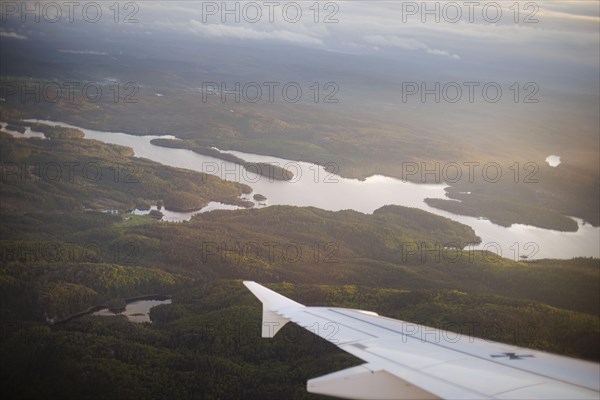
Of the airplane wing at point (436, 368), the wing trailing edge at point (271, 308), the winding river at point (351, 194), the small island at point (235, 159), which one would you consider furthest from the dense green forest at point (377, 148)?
the airplane wing at point (436, 368)

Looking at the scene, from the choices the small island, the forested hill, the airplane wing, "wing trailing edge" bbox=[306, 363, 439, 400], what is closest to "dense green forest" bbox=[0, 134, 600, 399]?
the forested hill

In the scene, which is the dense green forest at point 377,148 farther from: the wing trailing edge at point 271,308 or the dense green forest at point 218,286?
the wing trailing edge at point 271,308

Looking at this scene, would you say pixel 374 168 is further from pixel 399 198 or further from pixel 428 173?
pixel 399 198

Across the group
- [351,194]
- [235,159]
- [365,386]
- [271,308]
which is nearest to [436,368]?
[365,386]

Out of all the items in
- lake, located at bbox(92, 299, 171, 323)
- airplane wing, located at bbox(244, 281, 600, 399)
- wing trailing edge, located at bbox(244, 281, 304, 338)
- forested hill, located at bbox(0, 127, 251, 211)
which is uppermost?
airplane wing, located at bbox(244, 281, 600, 399)

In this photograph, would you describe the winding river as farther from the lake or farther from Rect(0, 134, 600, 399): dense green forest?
the lake

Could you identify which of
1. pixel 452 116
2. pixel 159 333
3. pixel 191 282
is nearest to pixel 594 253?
pixel 191 282
